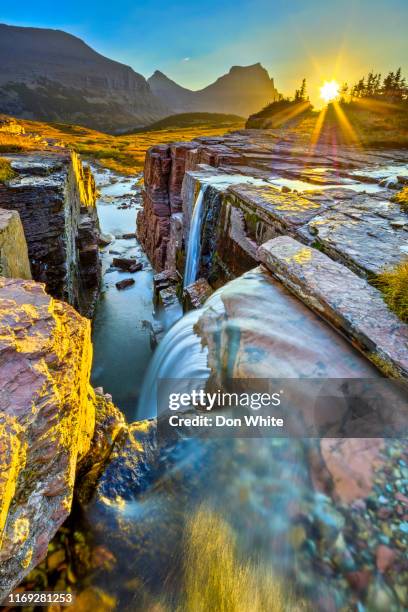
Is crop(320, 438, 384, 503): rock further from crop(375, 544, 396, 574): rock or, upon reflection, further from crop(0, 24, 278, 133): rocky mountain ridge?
crop(0, 24, 278, 133): rocky mountain ridge

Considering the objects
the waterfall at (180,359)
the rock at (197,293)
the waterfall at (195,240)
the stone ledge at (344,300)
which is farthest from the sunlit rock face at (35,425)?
the waterfall at (195,240)

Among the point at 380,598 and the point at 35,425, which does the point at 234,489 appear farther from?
the point at 35,425

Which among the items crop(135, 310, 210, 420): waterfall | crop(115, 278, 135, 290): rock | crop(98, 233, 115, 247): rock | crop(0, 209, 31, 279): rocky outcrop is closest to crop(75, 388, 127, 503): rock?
crop(135, 310, 210, 420): waterfall

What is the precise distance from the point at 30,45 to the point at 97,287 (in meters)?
206

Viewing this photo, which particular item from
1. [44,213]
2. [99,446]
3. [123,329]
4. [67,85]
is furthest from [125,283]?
[67,85]

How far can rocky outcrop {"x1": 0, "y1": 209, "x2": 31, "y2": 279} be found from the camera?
3.40 metres

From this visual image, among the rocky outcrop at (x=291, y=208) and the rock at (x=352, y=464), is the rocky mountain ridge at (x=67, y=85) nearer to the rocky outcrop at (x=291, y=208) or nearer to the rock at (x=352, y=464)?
the rocky outcrop at (x=291, y=208)

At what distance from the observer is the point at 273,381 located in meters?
2.25

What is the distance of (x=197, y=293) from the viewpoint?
6.17 metres

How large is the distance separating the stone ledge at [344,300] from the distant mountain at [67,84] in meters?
130

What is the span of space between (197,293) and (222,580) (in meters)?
4.74

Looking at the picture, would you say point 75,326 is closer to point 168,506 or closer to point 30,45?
point 168,506

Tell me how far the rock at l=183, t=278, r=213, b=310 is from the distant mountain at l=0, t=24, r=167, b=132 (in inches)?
5021

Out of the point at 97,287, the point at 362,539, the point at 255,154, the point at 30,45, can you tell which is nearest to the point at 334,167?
the point at 255,154
